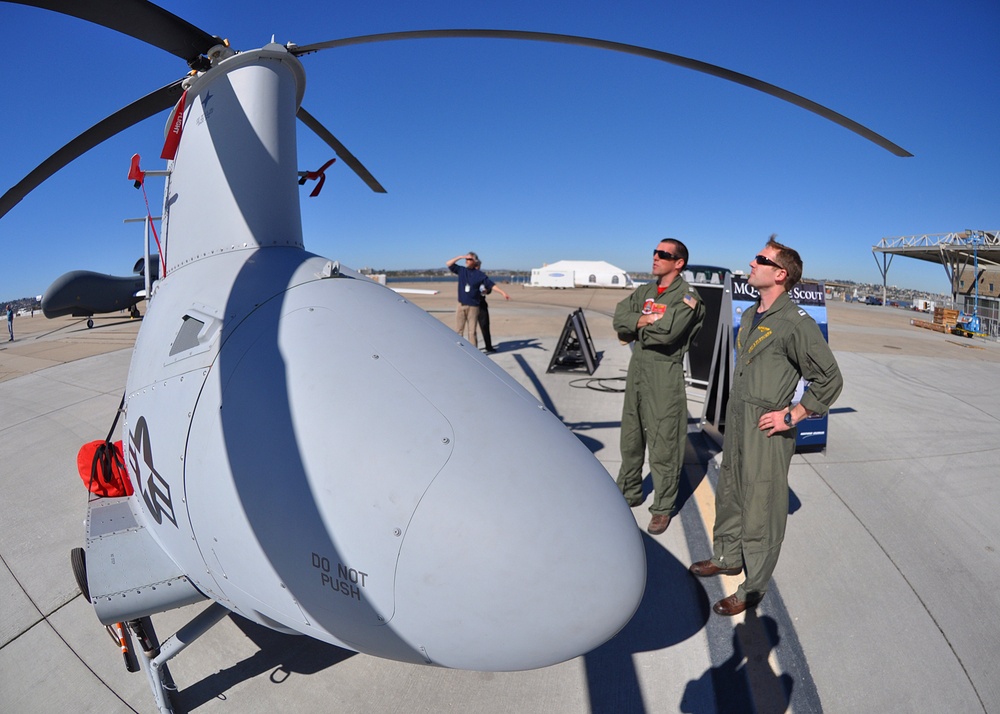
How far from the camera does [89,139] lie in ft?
11.0

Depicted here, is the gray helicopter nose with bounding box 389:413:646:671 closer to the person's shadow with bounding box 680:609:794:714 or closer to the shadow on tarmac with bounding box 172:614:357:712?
the person's shadow with bounding box 680:609:794:714

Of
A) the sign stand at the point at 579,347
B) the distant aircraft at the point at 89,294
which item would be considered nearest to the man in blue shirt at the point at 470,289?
the sign stand at the point at 579,347

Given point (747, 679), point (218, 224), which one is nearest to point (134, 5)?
point (218, 224)

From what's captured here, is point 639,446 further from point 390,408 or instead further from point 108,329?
point 108,329

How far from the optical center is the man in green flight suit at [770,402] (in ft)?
9.62

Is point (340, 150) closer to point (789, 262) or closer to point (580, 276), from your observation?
point (789, 262)

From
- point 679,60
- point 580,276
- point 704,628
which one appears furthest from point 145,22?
point 580,276

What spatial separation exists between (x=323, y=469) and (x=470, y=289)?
7712 mm

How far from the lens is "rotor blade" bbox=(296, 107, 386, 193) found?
4.58 meters

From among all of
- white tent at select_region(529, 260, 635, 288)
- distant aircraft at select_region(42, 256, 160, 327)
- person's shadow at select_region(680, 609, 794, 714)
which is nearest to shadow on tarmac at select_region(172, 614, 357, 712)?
person's shadow at select_region(680, 609, 794, 714)

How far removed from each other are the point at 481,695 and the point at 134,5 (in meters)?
3.96

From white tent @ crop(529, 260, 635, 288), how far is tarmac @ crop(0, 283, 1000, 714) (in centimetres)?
4900

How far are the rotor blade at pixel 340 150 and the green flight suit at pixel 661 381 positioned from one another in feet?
10.4

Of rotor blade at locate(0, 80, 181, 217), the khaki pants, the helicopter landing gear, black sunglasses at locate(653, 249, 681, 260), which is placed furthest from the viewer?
the khaki pants
